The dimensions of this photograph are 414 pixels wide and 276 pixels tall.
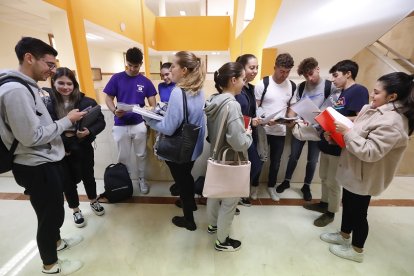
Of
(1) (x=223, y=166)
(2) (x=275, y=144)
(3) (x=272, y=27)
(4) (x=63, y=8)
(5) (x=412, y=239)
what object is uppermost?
(4) (x=63, y=8)

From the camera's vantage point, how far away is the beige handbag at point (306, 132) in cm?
195

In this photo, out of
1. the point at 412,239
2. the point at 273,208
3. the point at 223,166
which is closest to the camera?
the point at 223,166

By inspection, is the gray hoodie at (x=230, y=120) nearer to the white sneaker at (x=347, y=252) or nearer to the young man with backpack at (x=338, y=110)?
the young man with backpack at (x=338, y=110)

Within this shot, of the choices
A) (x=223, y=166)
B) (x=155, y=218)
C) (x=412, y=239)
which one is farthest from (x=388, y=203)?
(x=155, y=218)

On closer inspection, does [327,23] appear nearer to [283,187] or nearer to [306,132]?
[306,132]

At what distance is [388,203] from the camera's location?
95.7 inches

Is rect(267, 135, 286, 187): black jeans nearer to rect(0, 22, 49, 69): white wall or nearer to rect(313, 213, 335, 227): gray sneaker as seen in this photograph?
rect(313, 213, 335, 227): gray sneaker

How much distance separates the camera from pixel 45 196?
1256 millimetres

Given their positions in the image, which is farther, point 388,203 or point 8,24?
point 8,24

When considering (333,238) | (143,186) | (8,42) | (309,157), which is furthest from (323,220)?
(8,42)

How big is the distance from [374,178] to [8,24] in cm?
791

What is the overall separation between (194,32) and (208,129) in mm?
9783

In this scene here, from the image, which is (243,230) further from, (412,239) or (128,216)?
(412,239)

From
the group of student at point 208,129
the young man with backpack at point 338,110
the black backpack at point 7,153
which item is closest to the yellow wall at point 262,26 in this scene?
the group of student at point 208,129
